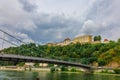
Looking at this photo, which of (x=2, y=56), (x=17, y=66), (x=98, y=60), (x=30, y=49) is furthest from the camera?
(x=17, y=66)

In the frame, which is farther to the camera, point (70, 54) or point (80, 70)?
point (70, 54)

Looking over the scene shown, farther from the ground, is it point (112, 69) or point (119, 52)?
point (119, 52)

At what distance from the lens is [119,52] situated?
126 meters

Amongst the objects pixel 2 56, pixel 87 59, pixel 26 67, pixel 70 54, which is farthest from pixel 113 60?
pixel 2 56

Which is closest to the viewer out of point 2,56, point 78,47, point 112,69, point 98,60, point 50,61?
point 2,56

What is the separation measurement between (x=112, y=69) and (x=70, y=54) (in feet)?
140

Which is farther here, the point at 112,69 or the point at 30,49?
the point at 30,49

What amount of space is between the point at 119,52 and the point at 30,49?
3838cm

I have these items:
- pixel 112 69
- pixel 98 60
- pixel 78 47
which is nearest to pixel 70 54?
pixel 78 47

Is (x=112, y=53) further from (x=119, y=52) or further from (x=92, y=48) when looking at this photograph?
(x=92, y=48)

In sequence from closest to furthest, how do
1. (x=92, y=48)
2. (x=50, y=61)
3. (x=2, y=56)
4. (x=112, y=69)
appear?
(x=2, y=56)
(x=50, y=61)
(x=112, y=69)
(x=92, y=48)

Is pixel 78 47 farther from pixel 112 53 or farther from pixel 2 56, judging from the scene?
pixel 2 56

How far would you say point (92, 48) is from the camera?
14662 cm

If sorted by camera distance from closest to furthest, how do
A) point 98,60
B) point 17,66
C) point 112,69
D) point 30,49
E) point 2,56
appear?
point 2,56 → point 112,69 → point 30,49 → point 98,60 → point 17,66
